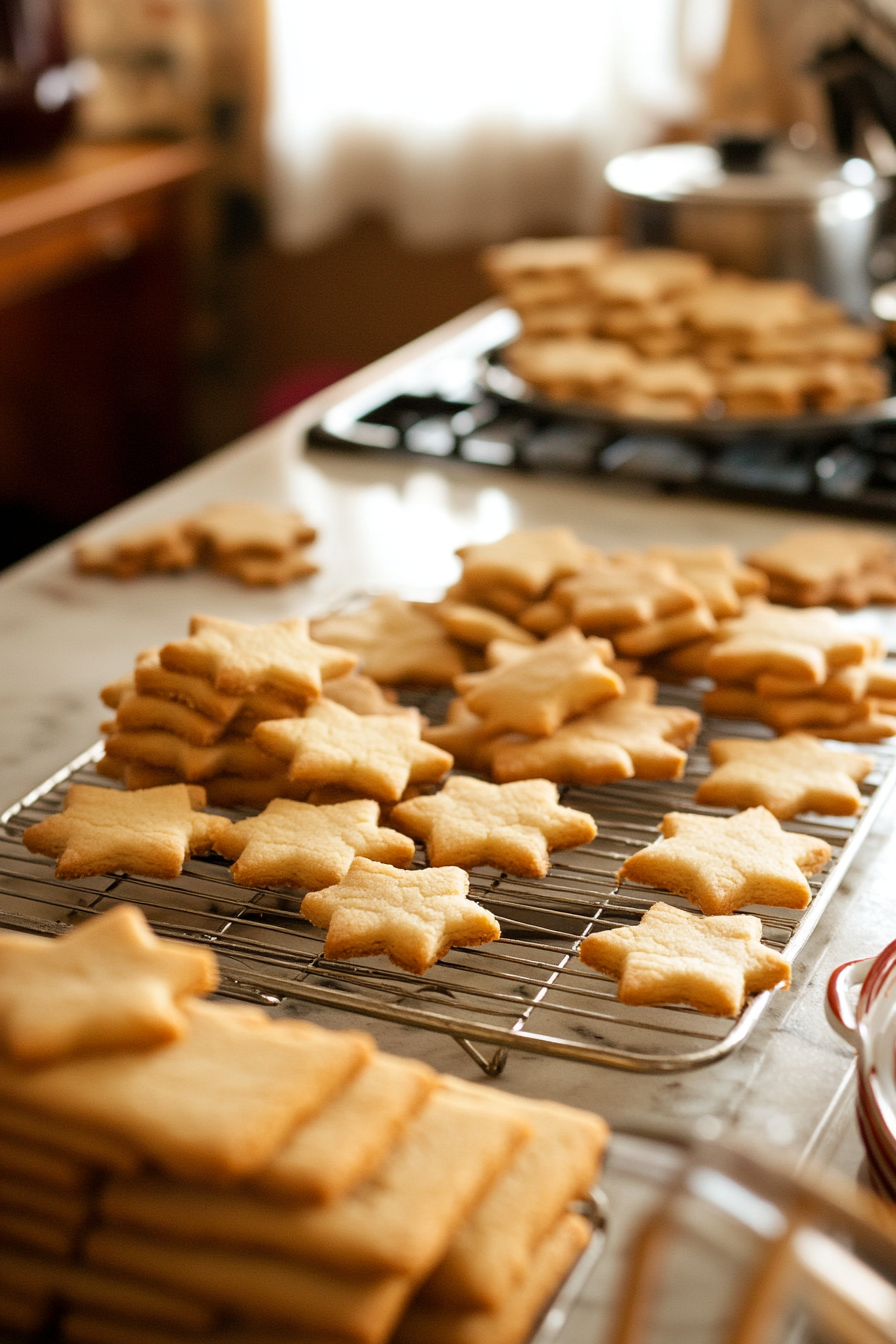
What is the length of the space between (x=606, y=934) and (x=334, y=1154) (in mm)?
328

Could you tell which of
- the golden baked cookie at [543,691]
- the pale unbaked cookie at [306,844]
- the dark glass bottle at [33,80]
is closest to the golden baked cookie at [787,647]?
the golden baked cookie at [543,691]

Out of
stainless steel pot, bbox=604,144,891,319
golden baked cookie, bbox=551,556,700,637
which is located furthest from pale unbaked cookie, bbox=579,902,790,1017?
stainless steel pot, bbox=604,144,891,319

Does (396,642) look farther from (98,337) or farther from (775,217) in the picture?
(98,337)

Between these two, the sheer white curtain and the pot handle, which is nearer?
the pot handle

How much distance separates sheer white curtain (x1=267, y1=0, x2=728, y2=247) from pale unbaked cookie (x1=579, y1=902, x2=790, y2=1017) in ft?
7.83

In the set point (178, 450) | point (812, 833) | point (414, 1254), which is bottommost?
point (178, 450)

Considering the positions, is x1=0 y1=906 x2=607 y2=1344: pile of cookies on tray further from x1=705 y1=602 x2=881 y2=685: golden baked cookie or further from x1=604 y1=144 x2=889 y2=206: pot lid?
x1=604 y1=144 x2=889 y2=206: pot lid

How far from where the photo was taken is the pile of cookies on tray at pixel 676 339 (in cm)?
174

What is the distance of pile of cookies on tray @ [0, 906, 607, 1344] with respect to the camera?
0.54 metres

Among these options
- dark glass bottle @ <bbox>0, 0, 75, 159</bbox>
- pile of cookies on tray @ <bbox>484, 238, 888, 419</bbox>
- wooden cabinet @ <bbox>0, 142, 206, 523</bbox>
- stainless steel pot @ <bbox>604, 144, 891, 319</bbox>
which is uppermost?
dark glass bottle @ <bbox>0, 0, 75, 159</bbox>

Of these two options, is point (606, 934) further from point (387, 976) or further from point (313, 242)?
point (313, 242)

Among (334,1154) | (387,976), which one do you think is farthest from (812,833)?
(334,1154)

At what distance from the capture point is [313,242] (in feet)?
11.0

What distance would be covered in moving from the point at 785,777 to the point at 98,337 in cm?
253
